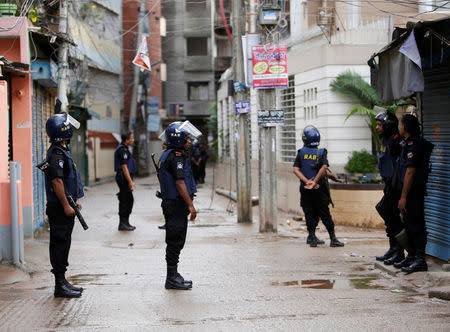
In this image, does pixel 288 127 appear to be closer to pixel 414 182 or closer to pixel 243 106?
pixel 243 106

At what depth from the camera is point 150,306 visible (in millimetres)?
6539

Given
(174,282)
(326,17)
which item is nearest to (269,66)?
(326,17)

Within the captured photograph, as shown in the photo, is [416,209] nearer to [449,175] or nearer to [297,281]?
[449,175]

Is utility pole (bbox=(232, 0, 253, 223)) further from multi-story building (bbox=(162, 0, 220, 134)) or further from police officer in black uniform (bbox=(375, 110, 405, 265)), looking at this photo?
multi-story building (bbox=(162, 0, 220, 134))

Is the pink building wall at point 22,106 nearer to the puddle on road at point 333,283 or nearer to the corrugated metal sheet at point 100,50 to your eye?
the puddle on road at point 333,283

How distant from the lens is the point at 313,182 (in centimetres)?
1048

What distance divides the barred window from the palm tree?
8.61 feet

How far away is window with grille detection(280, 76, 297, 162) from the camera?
16891 millimetres

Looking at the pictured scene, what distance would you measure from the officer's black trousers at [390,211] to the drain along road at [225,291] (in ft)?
2.12

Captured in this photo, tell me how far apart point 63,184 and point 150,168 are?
33591 mm

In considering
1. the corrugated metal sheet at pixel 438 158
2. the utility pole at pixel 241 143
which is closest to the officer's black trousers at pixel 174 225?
the corrugated metal sheet at pixel 438 158

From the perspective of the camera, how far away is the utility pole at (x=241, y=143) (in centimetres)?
1403

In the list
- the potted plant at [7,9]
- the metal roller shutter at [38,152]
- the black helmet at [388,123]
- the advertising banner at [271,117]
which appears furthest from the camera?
the metal roller shutter at [38,152]

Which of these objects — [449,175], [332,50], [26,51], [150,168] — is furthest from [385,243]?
[150,168]
